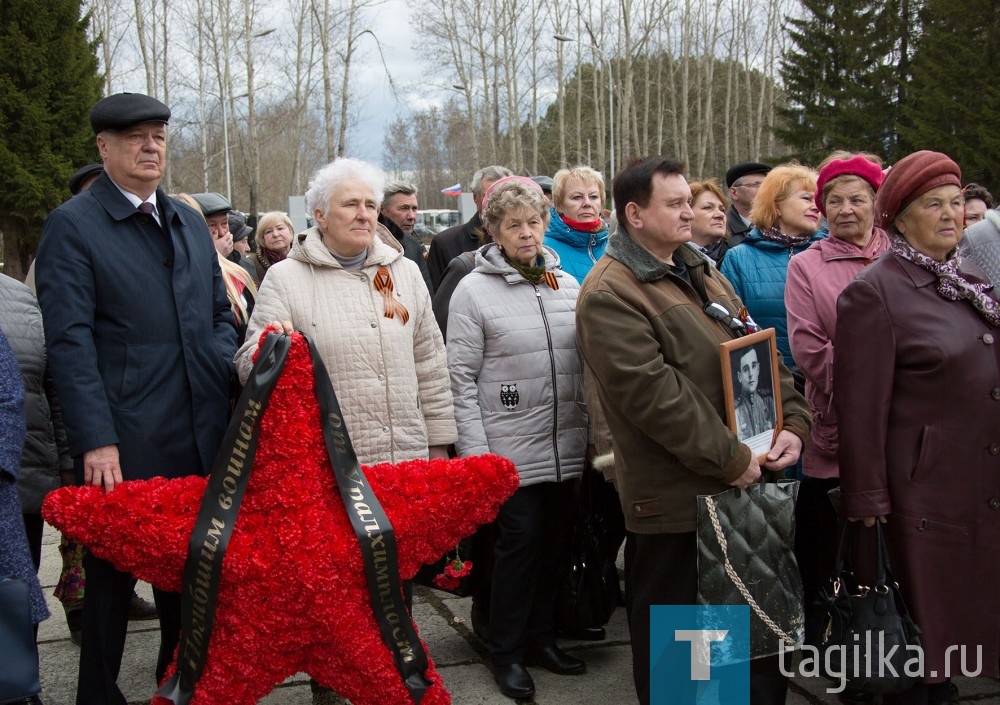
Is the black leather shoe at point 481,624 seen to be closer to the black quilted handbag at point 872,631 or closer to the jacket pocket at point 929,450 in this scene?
the black quilted handbag at point 872,631

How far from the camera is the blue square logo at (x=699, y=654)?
297cm

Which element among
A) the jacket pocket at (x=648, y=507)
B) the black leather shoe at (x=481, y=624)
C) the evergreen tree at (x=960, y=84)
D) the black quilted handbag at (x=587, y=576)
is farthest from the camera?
the evergreen tree at (x=960, y=84)

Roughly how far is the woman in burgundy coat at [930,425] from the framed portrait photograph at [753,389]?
22 centimetres

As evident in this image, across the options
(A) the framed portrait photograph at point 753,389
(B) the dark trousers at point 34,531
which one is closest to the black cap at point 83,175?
(B) the dark trousers at point 34,531

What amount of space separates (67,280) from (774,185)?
3.07m

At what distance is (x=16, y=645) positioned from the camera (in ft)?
8.48

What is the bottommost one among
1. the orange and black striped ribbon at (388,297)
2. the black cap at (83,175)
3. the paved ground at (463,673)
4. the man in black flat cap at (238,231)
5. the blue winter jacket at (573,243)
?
the paved ground at (463,673)

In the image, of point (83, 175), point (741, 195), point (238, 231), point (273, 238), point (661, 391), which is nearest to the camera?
point (661, 391)

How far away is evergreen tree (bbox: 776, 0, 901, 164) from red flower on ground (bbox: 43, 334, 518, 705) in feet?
74.5

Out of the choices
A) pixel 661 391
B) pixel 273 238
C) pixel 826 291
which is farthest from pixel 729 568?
pixel 273 238

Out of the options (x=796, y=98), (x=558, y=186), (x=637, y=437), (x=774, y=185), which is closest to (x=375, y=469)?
(x=637, y=437)

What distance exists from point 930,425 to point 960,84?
63.2 feet

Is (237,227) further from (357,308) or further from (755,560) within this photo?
(755,560)

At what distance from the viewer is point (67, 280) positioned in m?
2.96
